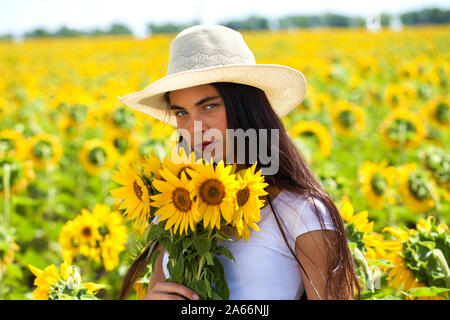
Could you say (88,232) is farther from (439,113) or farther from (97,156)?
(439,113)

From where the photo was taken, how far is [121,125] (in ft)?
13.4

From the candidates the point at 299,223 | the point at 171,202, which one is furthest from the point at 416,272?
the point at 171,202

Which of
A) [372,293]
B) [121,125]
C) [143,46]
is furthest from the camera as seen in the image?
[143,46]

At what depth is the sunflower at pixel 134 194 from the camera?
1.24 metres

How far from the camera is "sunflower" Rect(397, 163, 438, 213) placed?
104 inches

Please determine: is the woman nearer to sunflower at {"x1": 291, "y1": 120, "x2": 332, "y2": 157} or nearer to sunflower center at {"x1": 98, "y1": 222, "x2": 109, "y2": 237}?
sunflower center at {"x1": 98, "y1": 222, "x2": 109, "y2": 237}

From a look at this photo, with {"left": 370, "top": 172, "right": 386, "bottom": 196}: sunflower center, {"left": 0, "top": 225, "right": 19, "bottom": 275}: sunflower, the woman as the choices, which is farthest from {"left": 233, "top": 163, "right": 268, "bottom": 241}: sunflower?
{"left": 370, "top": 172, "right": 386, "bottom": 196}: sunflower center

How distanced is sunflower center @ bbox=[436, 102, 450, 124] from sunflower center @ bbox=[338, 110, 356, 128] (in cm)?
76

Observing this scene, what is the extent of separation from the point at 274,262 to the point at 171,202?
1.32 ft

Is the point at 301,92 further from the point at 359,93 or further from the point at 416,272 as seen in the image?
the point at 359,93

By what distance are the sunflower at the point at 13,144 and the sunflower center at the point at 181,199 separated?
2.57m

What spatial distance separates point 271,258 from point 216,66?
613 millimetres

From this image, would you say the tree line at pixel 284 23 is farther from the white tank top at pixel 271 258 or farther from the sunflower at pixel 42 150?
the white tank top at pixel 271 258

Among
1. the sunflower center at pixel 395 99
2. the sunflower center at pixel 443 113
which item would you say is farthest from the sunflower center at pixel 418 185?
the sunflower center at pixel 395 99
